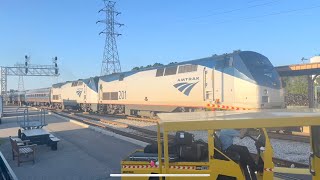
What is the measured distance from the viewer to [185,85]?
19688 mm

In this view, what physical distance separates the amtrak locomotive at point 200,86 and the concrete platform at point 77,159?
19.5ft

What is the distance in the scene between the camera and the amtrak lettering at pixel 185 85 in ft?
62.3

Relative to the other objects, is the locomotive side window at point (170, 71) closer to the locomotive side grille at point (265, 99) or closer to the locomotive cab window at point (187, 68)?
the locomotive cab window at point (187, 68)

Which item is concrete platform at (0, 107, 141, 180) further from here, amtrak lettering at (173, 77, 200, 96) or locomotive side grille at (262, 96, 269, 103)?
locomotive side grille at (262, 96, 269, 103)

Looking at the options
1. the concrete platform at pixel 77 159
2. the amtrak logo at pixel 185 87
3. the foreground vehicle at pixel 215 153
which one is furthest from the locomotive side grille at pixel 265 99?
the foreground vehicle at pixel 215 153

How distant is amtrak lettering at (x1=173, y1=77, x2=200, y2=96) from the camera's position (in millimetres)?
19002

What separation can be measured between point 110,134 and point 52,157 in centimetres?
509

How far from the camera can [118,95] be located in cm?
2955

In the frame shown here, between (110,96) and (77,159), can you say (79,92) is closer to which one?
(110,96)

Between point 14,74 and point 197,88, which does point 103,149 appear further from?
point 14,74

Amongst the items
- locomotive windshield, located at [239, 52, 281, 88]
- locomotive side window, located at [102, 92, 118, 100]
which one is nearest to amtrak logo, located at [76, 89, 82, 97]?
locomotive side window, located at [102, 92, 118, 100]

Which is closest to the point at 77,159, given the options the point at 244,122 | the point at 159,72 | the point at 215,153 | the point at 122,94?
the point at 215,153

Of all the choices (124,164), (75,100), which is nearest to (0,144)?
(124,164)

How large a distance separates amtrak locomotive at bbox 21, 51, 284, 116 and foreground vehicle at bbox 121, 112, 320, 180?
36.3 ft
